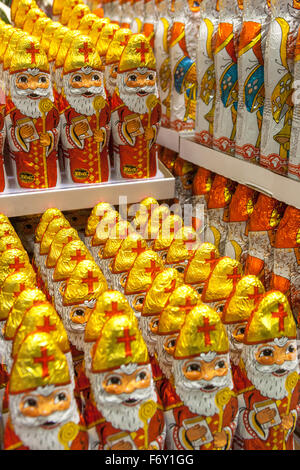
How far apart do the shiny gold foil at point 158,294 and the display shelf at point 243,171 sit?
0.56 meters

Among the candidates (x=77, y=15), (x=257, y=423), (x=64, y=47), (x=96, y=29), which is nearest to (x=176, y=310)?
(x=257, y=423)

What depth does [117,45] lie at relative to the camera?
2004mm

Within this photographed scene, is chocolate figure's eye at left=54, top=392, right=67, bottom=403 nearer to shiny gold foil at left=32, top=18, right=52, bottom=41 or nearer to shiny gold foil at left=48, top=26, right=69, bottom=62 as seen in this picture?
shiny gold foil at left=48, top=26, right=69, bottom=62

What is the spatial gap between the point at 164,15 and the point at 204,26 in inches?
18.0

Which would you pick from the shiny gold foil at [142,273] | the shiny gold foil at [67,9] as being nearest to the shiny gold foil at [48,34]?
the shiny gold foil at [67,9]

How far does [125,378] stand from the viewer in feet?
3.54

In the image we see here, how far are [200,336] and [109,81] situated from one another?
131cm

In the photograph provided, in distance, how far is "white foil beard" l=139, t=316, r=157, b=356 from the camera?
138 cm

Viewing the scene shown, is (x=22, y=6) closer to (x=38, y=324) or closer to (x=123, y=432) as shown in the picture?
(x=38, y=324)

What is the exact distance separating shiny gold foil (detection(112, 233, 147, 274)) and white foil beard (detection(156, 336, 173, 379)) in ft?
1.09

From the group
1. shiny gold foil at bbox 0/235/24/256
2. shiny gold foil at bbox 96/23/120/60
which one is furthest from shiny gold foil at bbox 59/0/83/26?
shiny gold foil at bbox 0/235/24/256

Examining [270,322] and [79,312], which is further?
[79,312]
